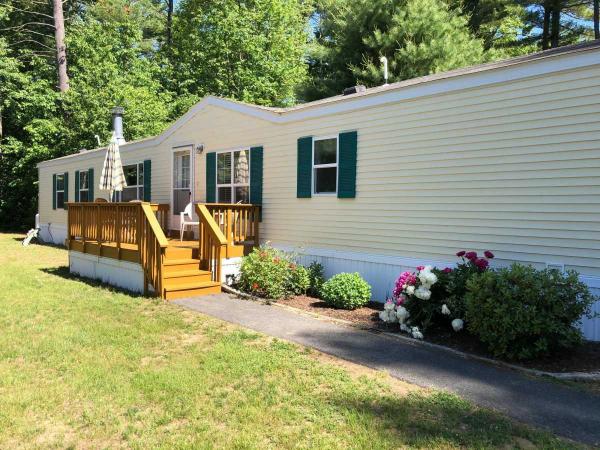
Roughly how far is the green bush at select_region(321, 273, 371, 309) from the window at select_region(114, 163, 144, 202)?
311 inches

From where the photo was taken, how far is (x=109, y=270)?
8.96 m

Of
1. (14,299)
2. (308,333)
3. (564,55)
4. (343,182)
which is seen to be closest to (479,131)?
(564,55)

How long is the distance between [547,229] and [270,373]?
3648 mm

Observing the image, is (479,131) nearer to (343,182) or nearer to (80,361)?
(343,182)

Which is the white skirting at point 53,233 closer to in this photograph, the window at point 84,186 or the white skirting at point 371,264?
the window at point 84,186

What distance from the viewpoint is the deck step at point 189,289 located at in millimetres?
7574

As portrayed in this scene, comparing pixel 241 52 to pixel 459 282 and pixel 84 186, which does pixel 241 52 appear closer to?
pixel 84 186

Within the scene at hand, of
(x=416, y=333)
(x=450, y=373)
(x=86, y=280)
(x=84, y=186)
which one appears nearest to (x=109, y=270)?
(x=86, y=280)

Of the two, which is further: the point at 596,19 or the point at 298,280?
the point at 596,19

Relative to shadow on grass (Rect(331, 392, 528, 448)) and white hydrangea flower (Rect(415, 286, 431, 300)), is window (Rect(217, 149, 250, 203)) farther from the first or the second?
shadow on grass (Rect(331, 392, 528, 448))

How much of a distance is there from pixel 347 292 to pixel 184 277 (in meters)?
2.75

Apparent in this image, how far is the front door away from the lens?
38.1 ft

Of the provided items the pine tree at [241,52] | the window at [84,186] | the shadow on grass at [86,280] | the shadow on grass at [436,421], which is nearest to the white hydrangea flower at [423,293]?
the shadow on grass at [436,421]

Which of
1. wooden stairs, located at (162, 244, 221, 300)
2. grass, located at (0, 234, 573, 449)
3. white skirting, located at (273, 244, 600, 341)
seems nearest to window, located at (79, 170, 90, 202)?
wooden stairs, located at (162, 244, 221, 300)
